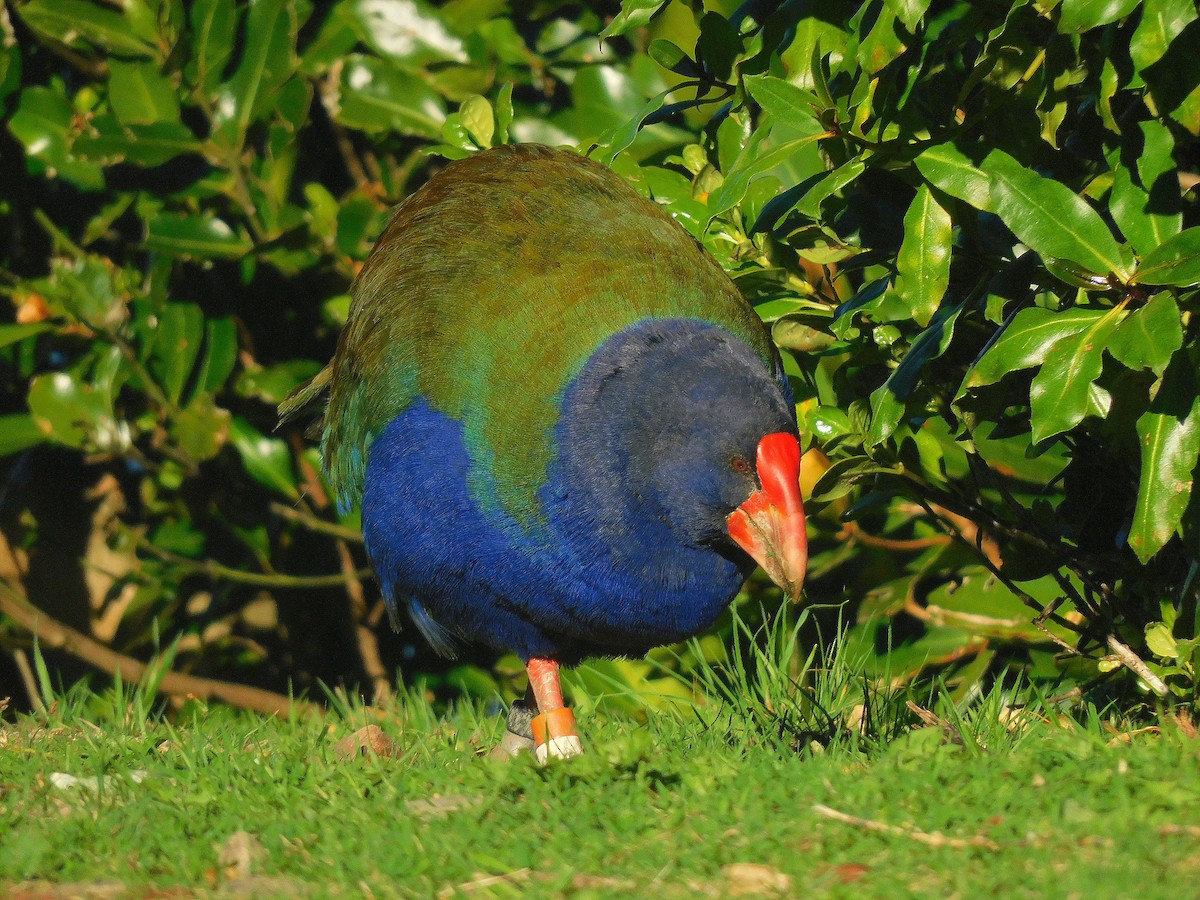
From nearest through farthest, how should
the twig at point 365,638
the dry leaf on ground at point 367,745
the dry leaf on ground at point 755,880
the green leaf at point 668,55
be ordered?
the dry leaf on ground at point 755,880 → the green leaf at point 668,55 → the dry leaf on ground at point 367,745 → the twig at point 365,638

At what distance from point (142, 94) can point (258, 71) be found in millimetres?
324

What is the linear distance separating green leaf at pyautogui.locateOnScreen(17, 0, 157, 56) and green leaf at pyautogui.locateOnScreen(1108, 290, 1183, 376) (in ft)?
9.07

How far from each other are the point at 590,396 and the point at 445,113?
1.53m

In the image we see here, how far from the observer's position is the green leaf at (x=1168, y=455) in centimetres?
229

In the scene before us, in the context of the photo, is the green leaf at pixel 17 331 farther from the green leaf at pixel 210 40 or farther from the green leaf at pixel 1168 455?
the green leaf at pixel 1168 455

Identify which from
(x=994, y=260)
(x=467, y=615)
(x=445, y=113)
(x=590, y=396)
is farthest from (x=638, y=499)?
(x=445, y=113)

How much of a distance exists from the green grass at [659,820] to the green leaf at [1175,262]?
70 cm

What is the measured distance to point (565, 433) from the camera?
2791 millimetres

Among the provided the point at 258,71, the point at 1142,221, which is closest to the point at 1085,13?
the point at 1142,221

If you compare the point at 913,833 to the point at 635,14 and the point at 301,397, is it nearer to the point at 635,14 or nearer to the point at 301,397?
the point at 635,14

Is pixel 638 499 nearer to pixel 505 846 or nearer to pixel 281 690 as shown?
pixel 505 846

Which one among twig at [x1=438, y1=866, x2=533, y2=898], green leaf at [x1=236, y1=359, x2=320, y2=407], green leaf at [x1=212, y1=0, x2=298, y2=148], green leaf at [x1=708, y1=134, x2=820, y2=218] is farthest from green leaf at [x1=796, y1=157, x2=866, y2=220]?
green leaf at [x1=236, y1=359, x2=320, y2=407]

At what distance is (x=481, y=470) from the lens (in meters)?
2.84

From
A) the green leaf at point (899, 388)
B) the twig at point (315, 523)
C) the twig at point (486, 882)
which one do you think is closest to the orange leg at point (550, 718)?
the twig at point (486, 882)
